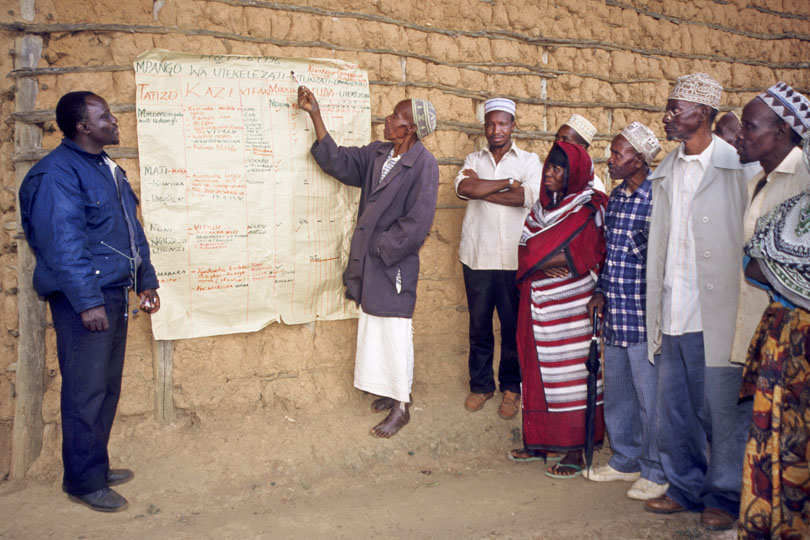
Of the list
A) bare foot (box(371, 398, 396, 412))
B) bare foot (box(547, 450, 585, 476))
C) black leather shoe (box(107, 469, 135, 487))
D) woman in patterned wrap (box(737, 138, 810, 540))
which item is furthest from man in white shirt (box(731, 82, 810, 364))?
black leather shoe (box(107, 469, 135, 487))

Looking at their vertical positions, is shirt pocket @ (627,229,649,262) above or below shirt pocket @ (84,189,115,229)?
below

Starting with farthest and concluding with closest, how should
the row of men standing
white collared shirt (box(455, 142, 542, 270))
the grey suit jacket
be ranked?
white collared shirt (box(455, 142, 542, 270)) < the grey suit jacket < the row of men standing

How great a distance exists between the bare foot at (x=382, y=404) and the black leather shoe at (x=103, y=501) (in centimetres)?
165

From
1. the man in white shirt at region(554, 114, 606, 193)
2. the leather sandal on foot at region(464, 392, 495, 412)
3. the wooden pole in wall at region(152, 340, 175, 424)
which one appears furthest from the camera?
the man in white shirt at region(554, 114, 606, 193)

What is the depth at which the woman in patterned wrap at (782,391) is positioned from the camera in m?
2.55

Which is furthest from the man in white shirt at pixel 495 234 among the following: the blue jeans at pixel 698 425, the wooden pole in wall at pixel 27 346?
the wooden pole in wall at pixel 27 346

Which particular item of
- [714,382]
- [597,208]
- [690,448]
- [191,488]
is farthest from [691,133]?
[191,488]

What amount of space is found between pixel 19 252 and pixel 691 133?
149 inches

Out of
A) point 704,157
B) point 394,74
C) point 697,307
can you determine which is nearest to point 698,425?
point 697,307

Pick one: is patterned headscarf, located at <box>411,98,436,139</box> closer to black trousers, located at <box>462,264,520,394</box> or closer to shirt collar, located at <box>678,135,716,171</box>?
black trousers, located at <box>462,264,520,394</box>

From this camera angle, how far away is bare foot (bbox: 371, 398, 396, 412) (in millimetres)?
4419

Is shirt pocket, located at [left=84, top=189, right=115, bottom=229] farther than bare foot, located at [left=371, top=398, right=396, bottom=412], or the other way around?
bare foot, located at [left=371, top=398, right=396, bottom=412]

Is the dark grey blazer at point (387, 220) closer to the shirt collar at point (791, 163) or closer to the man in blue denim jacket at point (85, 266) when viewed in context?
the man in blue denim jacket at point (85, 266)

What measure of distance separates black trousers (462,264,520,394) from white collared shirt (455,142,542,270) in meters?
0.09
